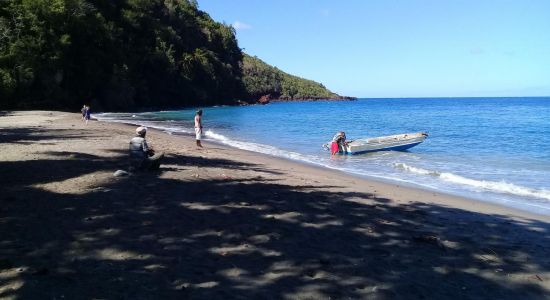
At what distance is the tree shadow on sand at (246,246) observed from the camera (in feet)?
14.4

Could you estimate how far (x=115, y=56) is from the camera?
6278cm

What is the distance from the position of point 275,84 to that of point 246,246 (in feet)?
447

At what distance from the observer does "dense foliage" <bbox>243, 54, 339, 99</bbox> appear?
127m

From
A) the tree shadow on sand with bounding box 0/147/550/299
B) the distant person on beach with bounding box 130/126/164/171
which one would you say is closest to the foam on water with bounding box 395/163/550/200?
the tree shadow on sand with bounding box 0/147/550/299

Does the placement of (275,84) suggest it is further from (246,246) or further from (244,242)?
(246,246)

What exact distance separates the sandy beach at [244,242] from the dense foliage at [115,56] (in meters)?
40.8

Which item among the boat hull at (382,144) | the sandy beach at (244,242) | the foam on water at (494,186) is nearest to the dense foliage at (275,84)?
the boat hull at (382,144)

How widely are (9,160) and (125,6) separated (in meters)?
68.6

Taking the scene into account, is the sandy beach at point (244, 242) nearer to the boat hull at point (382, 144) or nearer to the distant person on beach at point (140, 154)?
the distant person on beach at point (140, 154)

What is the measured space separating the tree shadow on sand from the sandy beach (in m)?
0.02

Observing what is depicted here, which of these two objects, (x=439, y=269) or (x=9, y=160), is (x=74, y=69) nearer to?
(x=9, y=160)

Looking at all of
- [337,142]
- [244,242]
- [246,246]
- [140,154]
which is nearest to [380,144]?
[337,142]

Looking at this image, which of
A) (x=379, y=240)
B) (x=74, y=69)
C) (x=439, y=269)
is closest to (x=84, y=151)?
(x=379, y=240)

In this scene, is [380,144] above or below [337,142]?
below
